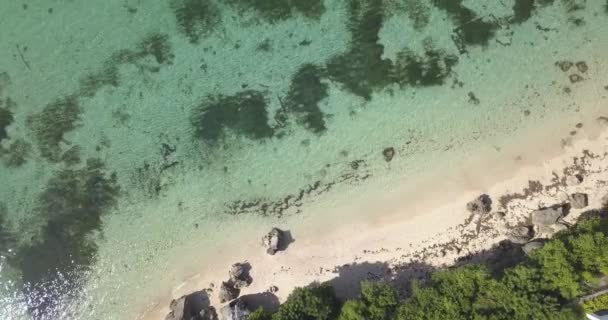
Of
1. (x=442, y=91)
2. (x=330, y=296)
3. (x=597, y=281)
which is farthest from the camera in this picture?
(x=442, y=91)

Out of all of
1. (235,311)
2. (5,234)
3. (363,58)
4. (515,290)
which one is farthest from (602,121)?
(5,234)

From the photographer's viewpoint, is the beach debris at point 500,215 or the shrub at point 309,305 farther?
the beach debris at point 500,215

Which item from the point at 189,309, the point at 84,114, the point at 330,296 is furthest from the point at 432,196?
the point at 84,114

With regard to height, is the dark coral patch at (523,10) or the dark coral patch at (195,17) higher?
the dark coral patch at (195,17)

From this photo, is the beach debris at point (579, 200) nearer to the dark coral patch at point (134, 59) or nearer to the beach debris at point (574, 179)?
the beach debris at point (574, 179)

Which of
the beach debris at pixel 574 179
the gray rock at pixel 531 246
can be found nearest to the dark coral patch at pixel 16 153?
the gray rock at pixel 531 246

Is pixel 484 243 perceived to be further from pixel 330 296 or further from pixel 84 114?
pixel 84 114

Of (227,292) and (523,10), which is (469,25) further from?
(227,292)
